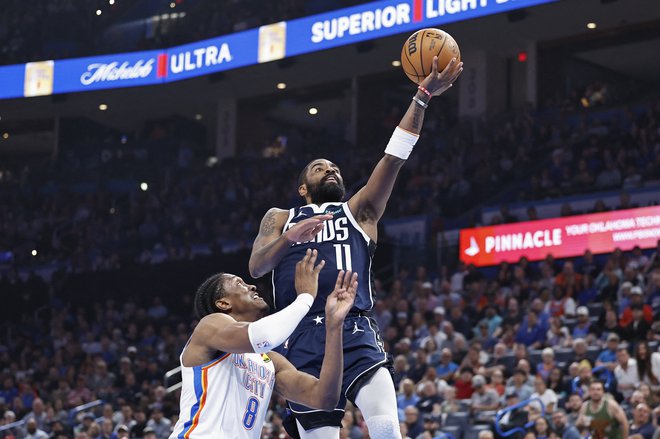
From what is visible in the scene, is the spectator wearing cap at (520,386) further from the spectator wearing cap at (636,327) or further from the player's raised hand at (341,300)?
the player's raised hand at (341,300)

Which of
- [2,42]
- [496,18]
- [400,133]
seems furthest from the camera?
[2,42]

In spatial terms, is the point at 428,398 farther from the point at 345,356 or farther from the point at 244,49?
the point at 244,49

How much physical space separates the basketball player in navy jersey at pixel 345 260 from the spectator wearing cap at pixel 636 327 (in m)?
8.52

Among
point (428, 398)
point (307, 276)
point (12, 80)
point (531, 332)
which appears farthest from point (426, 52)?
point (12, 80)

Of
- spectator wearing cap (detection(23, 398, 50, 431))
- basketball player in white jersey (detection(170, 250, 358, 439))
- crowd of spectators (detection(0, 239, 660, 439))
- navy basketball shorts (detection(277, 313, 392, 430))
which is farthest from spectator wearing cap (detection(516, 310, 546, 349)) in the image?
basketball player in white jersey (detection(170, 250, 358, 439))

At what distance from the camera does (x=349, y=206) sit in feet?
20.2

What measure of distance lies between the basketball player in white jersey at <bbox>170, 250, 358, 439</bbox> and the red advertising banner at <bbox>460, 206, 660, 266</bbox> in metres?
13.6

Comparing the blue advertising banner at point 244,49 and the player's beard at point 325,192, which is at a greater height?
the blue advertising banner at point 244,49

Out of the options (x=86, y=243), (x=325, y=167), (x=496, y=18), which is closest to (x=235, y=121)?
(x=86, y=243)

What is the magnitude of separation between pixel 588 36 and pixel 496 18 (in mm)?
2814

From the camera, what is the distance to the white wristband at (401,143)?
596 centimetres

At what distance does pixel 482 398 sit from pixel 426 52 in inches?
314

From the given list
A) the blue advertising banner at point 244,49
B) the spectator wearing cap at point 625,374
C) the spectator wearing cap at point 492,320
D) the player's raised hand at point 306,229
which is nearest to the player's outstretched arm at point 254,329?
the player's raised hand at point 306,229

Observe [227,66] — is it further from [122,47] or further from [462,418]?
[462,418]
